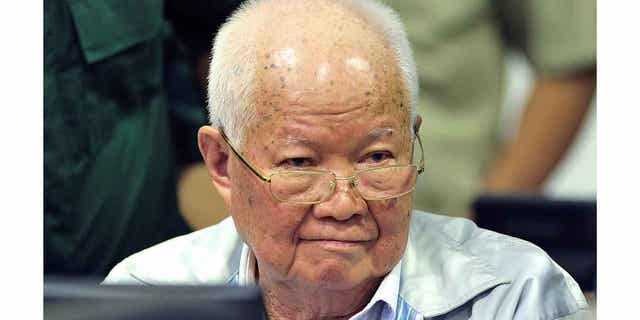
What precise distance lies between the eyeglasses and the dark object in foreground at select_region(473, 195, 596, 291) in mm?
212

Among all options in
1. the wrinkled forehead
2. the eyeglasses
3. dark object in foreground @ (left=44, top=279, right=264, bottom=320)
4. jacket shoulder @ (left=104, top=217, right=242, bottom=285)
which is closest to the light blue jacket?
jacket shoulder @ (left=104, top=217, right=242, bottom=285)

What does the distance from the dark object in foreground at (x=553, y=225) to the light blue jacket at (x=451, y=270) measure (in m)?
0.08

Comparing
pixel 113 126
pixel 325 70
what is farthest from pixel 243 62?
pixel 113 126

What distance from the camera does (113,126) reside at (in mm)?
1577

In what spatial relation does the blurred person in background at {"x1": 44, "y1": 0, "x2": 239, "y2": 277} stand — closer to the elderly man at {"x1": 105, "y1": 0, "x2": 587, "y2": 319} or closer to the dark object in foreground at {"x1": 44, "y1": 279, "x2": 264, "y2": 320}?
the elderly man at {"x1": 105, "y1": 0, "x2": 587, "y2": 319}

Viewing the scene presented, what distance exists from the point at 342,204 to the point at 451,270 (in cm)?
18

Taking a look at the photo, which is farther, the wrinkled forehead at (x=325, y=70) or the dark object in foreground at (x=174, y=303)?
the wrinkled forehead at (x=325, y=70)

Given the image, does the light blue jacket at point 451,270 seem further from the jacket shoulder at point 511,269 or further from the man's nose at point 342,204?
the man's nose at point 342,204

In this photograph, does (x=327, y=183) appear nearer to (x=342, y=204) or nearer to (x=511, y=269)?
(x=342, y=204)

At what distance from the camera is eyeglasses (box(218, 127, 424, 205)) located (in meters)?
1.30

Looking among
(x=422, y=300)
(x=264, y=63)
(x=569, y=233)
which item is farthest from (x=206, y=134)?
(x=569, y=233)

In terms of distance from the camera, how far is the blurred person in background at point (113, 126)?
153 centimetres

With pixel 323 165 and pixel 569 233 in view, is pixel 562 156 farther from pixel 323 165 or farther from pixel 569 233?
pixel 323 165

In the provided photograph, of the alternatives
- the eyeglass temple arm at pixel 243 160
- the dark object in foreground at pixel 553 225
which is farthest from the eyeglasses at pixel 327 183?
the dark object in foreground at pixel 553 225
